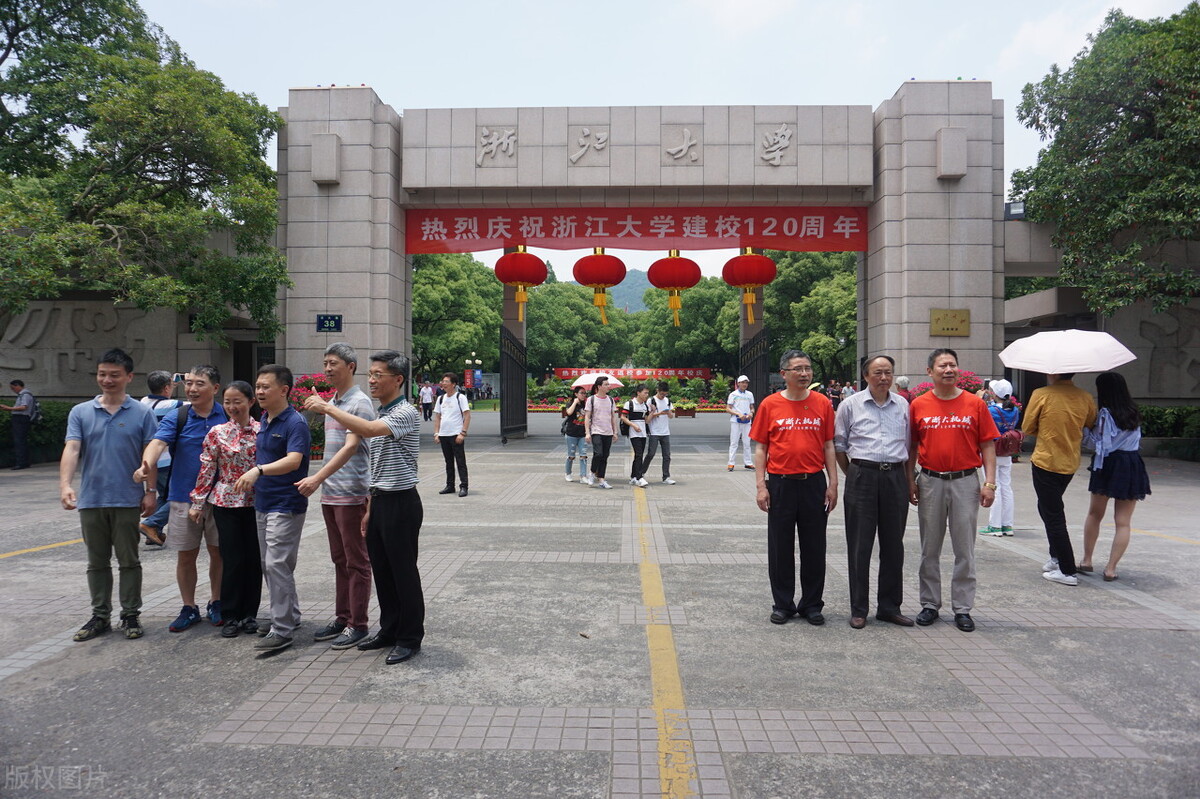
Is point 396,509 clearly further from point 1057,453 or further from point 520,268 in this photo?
point 520,268

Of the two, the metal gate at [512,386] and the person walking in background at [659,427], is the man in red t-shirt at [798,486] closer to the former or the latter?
the person walking in background at [659,427]

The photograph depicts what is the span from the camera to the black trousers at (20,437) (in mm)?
13617

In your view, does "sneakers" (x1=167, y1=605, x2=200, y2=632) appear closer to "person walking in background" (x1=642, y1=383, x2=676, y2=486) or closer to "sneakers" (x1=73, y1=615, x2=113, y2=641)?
"sneakers" (x1=73, y1=615, x2=113, y2=641)

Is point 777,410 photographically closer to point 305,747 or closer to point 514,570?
point 514,570

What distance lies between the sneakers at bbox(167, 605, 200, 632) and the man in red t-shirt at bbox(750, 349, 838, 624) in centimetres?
367

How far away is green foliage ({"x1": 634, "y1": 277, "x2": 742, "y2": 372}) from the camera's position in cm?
4897

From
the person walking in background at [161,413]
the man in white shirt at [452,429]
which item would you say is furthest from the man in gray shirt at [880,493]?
the man in white shirt at [452,429]

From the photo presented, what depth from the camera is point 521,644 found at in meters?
4.47

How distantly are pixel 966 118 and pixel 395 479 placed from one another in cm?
1534

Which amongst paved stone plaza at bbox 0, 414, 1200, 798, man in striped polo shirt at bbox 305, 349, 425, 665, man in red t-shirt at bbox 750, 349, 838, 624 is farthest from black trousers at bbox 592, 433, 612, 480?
man in striped polo shirt at bbox 305, 349, 425, 665

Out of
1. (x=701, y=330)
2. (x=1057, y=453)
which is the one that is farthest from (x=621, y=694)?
(x=701, y=330)

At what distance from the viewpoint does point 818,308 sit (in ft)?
121

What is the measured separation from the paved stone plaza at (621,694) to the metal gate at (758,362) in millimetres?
10956

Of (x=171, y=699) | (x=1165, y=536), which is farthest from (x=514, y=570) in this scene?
(x=1165, y=536)
